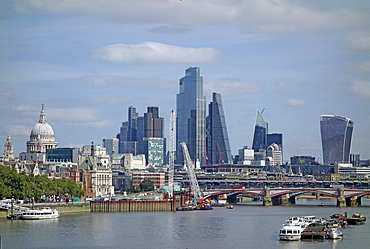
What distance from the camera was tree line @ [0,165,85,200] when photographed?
324 feet

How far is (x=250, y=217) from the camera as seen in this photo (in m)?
108

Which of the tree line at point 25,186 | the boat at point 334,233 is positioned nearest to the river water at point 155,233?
the boat at point 334,233

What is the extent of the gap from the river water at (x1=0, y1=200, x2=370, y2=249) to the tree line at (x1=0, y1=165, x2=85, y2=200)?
17.6 ft

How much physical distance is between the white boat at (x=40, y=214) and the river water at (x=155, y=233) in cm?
154

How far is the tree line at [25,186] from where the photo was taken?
98.6 m

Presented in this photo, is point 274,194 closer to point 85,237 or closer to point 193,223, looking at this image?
point 193,223

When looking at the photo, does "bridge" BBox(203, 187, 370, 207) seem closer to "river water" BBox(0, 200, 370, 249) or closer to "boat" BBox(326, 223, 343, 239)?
"river water" BBox(0, 200, 370, 249)

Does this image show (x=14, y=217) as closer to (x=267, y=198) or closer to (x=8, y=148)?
(x=267, y=198)

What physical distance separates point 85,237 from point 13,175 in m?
27.3

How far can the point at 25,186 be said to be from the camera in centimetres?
10150

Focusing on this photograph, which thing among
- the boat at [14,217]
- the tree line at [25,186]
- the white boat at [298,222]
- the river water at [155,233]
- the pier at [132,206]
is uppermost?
the tree line at [25,186]

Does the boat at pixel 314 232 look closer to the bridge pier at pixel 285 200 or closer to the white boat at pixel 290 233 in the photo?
the white boat at pixel 290 233

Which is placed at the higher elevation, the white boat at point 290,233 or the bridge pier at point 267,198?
the bridge pier at point 267,198

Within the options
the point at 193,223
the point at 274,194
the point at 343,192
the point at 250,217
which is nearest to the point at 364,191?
the point at 343,192
